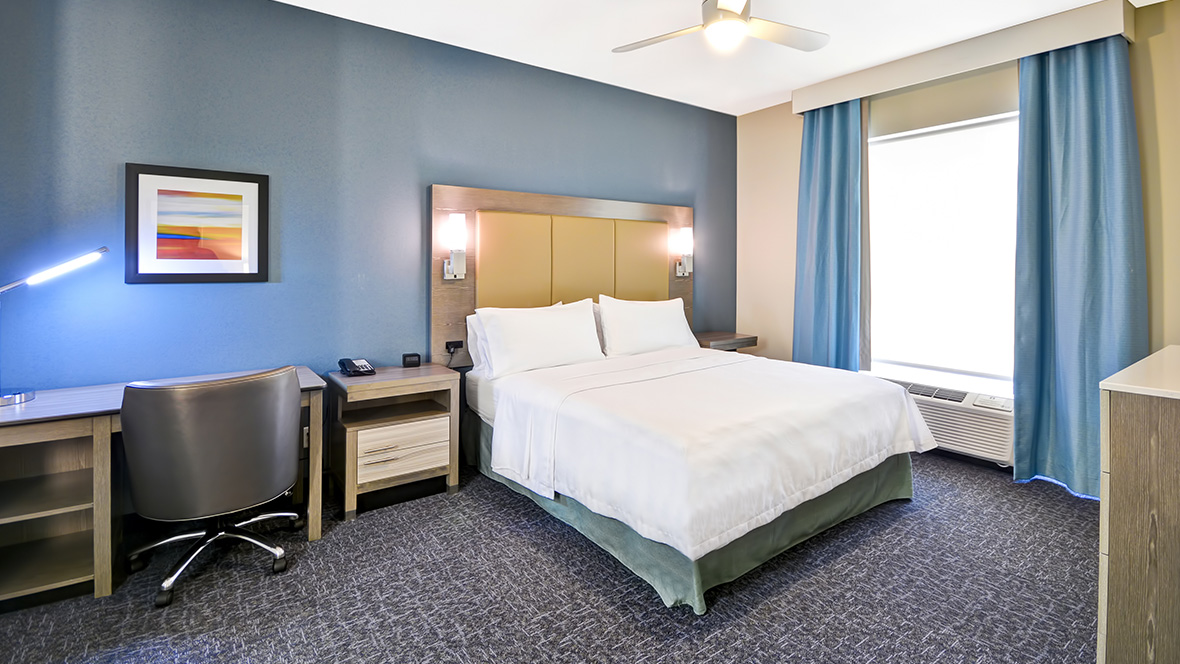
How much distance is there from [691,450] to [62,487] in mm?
2612

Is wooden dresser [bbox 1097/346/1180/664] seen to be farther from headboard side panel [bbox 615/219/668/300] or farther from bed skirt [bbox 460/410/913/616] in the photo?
headboard side panel [bbox 615/219/668/300]

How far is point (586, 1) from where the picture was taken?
299 centimetres

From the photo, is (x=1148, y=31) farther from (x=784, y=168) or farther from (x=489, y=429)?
(x=489, y=429)

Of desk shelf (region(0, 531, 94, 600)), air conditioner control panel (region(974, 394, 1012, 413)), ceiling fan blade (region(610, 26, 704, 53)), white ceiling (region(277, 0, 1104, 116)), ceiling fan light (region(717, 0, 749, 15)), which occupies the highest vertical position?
white ceiling (region(277, 0, 1104, 116))

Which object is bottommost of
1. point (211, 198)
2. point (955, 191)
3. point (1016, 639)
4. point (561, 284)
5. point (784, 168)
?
point (1016, 639)

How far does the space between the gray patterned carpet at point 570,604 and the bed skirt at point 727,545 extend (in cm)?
9

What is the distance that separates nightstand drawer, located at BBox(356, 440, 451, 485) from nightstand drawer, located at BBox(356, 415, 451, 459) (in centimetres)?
2

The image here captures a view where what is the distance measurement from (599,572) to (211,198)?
268 cm

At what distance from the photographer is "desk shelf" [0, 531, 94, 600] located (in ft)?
7.10

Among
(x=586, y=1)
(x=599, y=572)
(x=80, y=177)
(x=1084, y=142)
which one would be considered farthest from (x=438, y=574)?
(x=1084, y=142)

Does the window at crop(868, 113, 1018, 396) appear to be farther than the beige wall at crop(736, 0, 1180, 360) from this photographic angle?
Yes

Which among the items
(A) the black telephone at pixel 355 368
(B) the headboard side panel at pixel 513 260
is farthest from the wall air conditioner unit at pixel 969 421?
(A) the black telephone at pixel 355 368

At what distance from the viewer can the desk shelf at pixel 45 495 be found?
2.15m

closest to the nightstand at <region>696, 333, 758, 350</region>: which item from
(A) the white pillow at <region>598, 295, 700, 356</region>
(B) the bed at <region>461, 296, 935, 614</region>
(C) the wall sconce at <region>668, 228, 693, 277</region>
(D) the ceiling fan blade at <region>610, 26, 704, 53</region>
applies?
(A) the white pillow at <region>598, 295, 700, 356</region>
